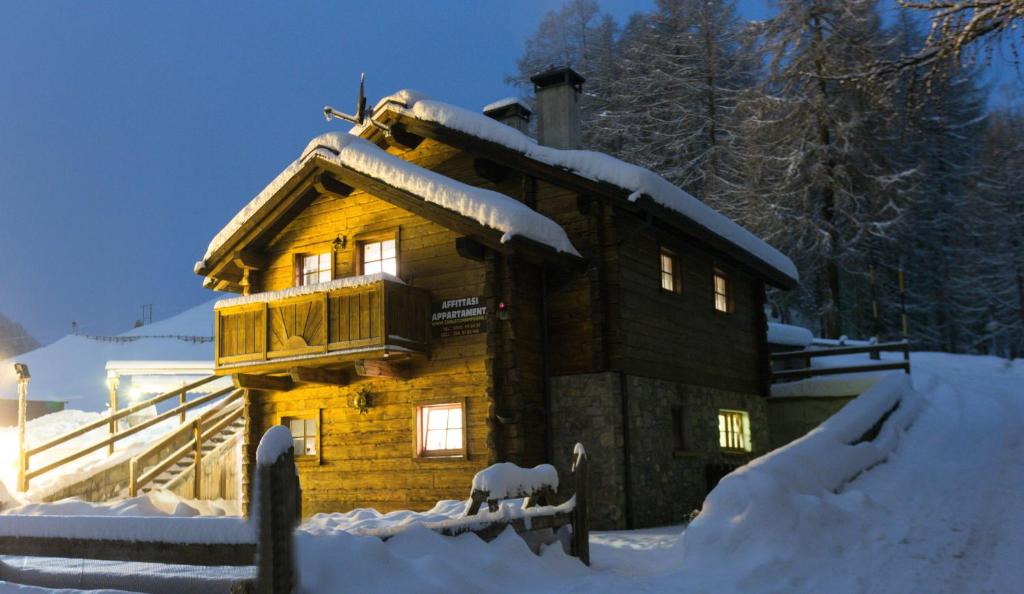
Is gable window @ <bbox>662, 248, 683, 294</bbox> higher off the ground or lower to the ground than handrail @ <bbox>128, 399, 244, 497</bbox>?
higher

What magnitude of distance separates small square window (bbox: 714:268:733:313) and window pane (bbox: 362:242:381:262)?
774 centimetres

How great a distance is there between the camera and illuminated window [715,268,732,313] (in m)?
21.0

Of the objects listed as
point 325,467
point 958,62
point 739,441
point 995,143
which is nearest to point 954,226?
point 995,143

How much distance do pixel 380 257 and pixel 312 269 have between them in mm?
1833

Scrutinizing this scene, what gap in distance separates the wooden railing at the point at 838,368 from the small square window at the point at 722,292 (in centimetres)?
384

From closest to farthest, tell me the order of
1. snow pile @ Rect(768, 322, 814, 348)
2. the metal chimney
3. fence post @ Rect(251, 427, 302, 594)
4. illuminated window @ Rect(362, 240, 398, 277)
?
fence post @ Rect(251, 427, 302, 594), illuminated window @ Rect(362, 240, 398, 277), the metal chimney, snow pile @ Rect(768, 322, 814, 348)

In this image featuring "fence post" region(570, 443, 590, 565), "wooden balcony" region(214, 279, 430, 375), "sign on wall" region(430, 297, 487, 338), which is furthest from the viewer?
"sign on wall" region(430, 297, 487, 338)

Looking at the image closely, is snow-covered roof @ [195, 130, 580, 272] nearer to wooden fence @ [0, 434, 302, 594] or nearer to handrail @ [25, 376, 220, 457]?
handrail @ [25, 376, 220, 457]

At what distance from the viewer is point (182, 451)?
20500 mm

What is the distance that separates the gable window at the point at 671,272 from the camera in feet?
61.2

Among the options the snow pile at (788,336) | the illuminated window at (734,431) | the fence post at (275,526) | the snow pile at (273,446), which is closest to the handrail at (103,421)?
the illuminated window at (734,431)

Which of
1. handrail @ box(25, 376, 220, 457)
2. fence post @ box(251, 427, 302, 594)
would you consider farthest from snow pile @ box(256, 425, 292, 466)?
handrail @ box(25, 376, 220, 457)

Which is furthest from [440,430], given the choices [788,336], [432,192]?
[788,336]

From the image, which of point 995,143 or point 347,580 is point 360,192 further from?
point 995,143
